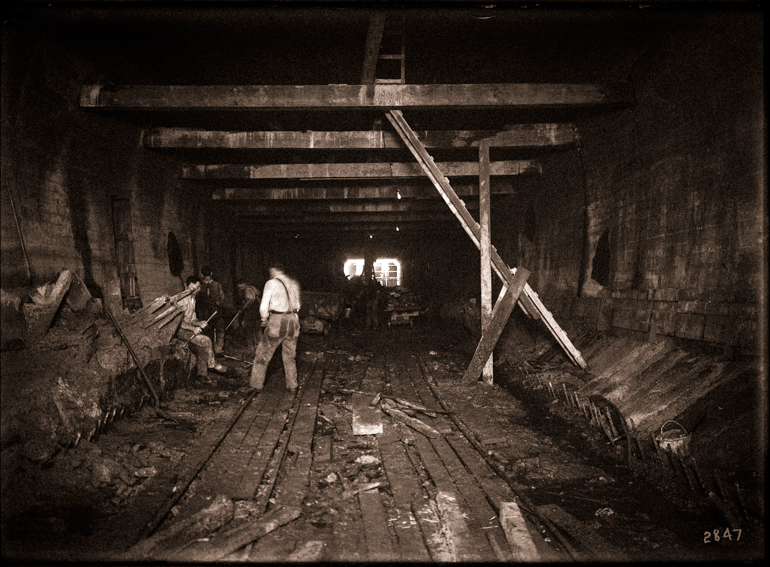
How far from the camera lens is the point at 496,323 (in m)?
7.16

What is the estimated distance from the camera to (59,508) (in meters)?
3.23

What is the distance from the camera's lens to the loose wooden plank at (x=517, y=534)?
2758mm

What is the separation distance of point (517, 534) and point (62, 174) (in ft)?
22.3

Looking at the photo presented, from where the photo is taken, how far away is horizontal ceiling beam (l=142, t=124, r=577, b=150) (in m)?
7.49

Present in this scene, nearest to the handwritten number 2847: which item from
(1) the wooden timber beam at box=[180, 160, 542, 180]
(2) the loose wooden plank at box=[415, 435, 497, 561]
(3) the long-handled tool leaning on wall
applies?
(2) the loose wooden plank at box=[415, 435, 497, 561]

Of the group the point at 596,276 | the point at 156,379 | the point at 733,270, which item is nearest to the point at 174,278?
the point at 156,379

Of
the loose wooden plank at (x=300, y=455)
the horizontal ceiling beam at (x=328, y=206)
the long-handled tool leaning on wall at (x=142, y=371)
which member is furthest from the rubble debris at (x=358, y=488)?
the horizontal ceiling beam at (x=328, y=206)

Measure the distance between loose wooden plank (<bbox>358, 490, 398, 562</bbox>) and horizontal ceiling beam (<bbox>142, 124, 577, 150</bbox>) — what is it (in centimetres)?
565

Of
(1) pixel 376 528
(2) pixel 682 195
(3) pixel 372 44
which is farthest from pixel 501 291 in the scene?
(1) pixel 376 528

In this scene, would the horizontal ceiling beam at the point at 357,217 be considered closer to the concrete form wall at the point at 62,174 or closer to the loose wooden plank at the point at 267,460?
the concrete form wall at the point at 62,174

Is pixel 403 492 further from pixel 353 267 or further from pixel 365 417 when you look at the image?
pixel 353 267

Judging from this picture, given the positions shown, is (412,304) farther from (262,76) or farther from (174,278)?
(262,76)

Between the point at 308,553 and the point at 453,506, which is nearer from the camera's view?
the point at 308,553

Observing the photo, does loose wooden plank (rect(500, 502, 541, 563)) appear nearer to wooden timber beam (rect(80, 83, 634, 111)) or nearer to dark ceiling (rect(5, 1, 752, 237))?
dark ceiling (rect(5, 1, 752, 237))
